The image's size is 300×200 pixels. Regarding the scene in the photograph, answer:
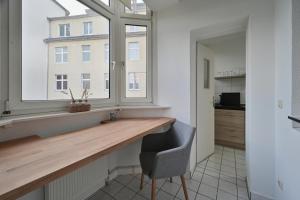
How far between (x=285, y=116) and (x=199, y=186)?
50.3 inches

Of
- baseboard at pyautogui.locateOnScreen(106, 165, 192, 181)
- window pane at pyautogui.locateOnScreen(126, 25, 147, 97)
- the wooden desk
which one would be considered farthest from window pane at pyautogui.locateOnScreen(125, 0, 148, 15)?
Result: baseboard at pyautogui.locateOnScreen(106, 165, 192, 181)

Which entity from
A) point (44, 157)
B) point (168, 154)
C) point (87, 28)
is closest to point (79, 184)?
point (44, 157)

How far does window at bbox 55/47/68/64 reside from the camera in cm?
165

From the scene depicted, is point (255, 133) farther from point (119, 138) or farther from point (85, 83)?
point (85, 83)

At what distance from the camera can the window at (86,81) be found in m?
1.95

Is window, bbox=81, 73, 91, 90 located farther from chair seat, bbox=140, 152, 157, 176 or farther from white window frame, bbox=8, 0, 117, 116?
chair seat, bbox=140, 152, 157, 176

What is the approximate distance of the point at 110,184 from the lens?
2098 mm

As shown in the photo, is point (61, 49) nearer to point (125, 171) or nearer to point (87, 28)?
point (87, 28)

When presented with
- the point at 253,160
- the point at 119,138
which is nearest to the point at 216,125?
the point at 253,160

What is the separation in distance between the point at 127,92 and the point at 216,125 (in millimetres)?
2306

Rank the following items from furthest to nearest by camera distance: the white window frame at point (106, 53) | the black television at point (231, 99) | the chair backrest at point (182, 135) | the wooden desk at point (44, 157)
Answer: the black television at point (231, 99)
the white window frame at point (106, 53)
the chair backrest at point (182, 135)
the wooden desk at point (44, 157)

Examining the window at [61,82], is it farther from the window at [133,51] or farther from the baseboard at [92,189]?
the baseboard at [92,189]

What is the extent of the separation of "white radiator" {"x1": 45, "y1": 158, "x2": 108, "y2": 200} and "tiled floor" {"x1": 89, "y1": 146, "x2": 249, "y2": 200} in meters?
0.13

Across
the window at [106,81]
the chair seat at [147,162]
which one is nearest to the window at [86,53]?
the window at [106,81]
